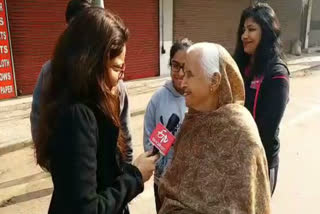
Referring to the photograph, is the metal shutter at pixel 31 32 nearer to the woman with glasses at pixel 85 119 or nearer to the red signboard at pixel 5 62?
the red signboard at pixel 5 62

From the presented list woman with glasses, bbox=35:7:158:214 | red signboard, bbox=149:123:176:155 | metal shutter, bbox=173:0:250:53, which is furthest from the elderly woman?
metal shutter, bbox=173:0:250:53

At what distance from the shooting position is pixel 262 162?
1438 millimetres

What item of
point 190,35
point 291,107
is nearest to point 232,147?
point 291,107

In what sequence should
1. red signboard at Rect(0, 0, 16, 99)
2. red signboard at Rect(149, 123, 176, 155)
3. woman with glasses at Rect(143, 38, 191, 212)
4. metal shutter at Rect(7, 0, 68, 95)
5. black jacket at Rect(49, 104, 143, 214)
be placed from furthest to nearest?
metal shutter at Rect(7, 0, 68, 95), red signboard at Rect(0, 0, 16, 99), woman with glasses at Rect(143, 38, 191, 212), red signboard at Rect(149, 123, 176, 155), black jacket at Rect(49, 104, 143, 214)

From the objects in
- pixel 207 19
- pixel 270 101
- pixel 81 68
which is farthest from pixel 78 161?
pixel 207 19

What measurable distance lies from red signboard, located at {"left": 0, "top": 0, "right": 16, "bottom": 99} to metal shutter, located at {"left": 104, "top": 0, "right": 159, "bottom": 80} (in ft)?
10.4

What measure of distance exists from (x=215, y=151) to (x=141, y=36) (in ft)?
28.3

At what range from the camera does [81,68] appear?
3.85 ft

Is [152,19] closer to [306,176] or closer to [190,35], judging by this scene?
[190,35]

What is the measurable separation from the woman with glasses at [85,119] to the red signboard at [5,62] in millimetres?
6417

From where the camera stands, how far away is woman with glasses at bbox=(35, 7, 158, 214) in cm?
112

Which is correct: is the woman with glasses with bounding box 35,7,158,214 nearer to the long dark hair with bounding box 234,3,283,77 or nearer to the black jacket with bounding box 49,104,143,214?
the black jacket with bounding box 49,104,143,214

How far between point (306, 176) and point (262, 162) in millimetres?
3142

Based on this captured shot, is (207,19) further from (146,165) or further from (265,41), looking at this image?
(146,165)
